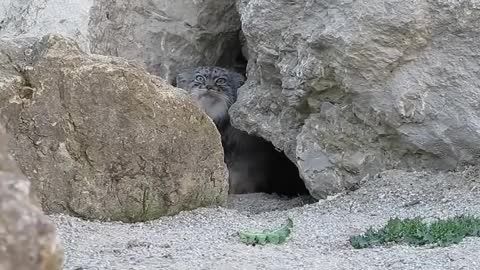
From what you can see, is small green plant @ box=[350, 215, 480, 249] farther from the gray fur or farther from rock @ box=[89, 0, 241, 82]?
rock @ box=[89, 0, 241, 82]

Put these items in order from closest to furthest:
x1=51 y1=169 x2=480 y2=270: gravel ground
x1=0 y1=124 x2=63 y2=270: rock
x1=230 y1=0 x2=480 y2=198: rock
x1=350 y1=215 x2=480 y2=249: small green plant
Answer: x1=0 y1=124 x2=63 y2=270: rock → x1=51 y1=169 x2=480 y2=270: gravel ground → x1=350 y1=215 x2=480 y2=249: small green plant → x1=230 y1=0 x2=480 y2=198: rock

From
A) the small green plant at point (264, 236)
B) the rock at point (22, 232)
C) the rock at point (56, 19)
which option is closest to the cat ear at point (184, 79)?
the rock at point (56, 19)

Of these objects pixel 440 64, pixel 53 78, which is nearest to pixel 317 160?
pixel 440 64

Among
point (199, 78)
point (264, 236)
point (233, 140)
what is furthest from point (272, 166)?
point (264, 236)

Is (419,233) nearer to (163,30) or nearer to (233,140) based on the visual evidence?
(233,140)

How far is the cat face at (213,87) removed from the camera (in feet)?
25.4

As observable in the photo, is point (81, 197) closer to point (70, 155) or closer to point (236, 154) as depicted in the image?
point (70, 155)

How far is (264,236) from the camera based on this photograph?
15.5ft

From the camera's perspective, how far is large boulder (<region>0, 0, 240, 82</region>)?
7.21 meters

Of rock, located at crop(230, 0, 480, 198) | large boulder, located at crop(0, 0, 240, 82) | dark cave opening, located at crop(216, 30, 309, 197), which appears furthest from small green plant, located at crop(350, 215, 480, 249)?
large boulder, located at crop(0, 0, 240, 82)

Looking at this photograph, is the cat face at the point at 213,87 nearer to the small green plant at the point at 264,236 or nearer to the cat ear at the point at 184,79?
the cat ear at the point at 184,79

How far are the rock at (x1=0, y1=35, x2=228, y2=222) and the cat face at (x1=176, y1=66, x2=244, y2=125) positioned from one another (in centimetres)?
201

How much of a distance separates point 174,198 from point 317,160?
4.11ft

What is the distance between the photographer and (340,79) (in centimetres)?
607
